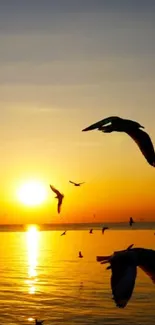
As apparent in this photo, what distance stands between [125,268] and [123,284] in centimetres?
43

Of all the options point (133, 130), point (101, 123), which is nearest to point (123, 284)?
point (101, 123)

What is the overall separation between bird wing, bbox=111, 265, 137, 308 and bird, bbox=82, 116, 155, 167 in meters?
1.80

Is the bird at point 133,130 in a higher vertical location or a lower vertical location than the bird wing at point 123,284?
higher

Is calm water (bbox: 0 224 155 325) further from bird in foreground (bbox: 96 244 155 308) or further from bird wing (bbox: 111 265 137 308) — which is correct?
bird wing (bbox: 111 265 137 308)

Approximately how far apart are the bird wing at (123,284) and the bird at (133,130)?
1797 millimetres

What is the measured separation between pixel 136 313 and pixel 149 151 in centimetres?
2532

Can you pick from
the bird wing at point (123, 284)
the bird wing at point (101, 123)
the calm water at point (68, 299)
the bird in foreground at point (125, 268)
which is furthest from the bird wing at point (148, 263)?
the calm water at point (68, 299)

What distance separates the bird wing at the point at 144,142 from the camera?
337 inches

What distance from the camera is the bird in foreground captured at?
274 inches

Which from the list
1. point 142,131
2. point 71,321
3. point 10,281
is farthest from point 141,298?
point 142,131

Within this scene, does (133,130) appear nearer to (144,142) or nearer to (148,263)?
(144,142)

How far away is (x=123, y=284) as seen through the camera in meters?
7.09

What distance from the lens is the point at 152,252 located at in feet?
27.9

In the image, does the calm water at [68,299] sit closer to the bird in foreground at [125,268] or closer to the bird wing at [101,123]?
the bird in foreground at [125,268]
